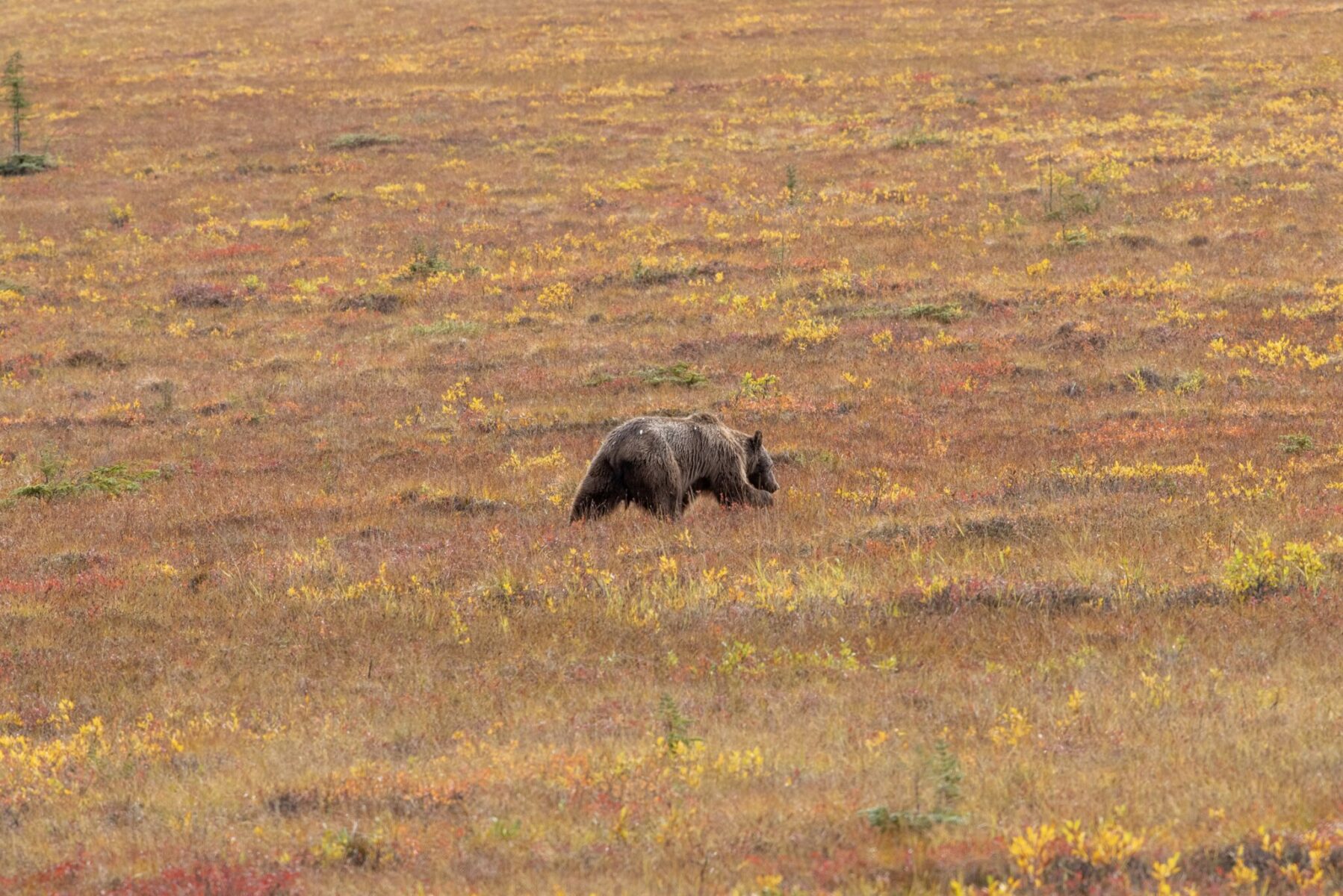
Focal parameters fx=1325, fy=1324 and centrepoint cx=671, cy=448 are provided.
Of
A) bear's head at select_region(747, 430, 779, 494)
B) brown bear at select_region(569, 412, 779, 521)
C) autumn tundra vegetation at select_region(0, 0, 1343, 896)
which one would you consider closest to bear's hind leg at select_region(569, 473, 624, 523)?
brown bear at select_region(569, 412, 779, 521)

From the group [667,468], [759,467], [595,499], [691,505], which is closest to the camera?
[667,468]

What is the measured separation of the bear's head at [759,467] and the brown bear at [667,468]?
0.05 m

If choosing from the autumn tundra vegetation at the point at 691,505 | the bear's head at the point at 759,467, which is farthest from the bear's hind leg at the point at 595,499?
the bear's head at the point at 759,467

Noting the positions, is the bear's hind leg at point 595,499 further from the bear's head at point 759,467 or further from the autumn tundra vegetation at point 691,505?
the bear's head at point 759,467

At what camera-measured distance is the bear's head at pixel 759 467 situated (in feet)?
50.5

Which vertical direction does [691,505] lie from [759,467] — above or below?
below

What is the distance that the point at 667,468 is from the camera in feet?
45.9

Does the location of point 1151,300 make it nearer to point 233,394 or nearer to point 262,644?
point 233,394

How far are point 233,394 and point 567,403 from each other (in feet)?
20.9

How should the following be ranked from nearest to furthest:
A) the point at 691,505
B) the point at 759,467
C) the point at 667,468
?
1. the point at 667,468
2. the point at 691,505
3. the point at 759,467

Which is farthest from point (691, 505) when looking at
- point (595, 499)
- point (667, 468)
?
point (595, 499)

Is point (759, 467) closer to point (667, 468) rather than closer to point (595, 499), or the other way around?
point (667, 468)

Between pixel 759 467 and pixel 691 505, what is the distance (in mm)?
965

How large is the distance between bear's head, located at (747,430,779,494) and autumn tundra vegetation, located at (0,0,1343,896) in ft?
2.27
